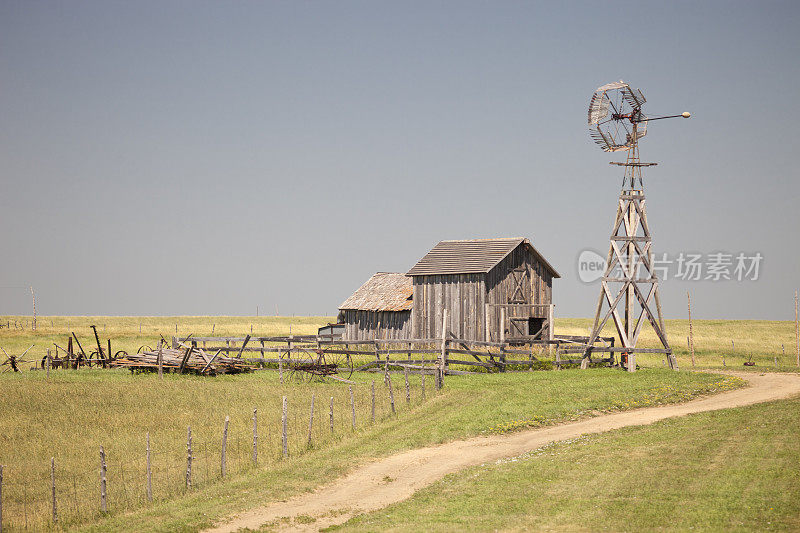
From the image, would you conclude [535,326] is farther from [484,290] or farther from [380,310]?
[380,310]

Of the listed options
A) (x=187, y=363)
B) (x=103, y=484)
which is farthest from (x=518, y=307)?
(x=103, y=484)

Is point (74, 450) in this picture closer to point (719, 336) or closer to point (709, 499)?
point (709, 499)

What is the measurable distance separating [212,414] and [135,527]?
38.4 feet

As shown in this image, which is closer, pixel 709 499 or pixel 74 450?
pixel 709 499

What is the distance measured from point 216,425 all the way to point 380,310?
2410 cm

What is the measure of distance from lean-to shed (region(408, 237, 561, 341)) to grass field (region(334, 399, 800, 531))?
19.8m

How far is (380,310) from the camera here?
4750 centimetres

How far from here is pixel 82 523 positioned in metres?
15.0

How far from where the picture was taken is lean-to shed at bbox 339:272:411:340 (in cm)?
4666

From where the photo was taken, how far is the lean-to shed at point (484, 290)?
40812 mm

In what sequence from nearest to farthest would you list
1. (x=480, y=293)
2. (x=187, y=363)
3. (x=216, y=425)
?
1. (x=216, y=425)
2. (x=187, y=363)
3. (x=480, y=293)

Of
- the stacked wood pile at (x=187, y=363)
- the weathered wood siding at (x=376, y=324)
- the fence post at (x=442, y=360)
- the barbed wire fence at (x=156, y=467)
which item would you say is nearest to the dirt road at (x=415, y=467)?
the barbed wire fence at (x=156, y=467)

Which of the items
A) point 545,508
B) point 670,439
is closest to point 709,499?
point 545,508

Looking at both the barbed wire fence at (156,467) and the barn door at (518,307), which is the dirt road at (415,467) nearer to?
the barbed wire fence at (156,467)
